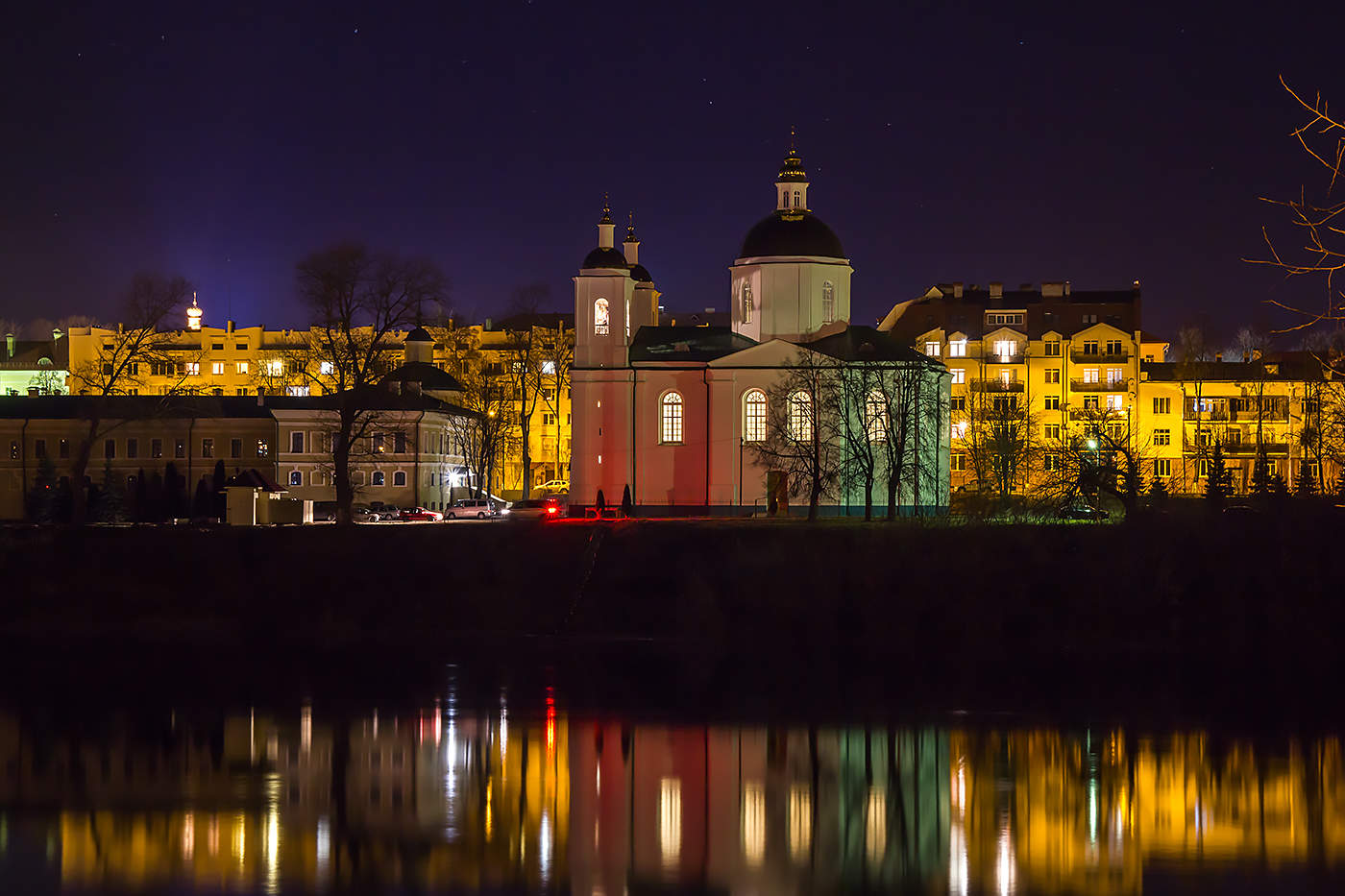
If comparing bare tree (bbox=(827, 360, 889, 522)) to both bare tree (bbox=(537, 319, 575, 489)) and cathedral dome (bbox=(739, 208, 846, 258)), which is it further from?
bare tree (bbox=(537, 319, 575, 489))

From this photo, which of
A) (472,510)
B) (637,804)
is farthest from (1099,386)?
(637,804)

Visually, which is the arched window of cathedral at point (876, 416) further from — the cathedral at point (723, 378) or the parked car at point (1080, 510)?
the parked car at point (1080, 510)

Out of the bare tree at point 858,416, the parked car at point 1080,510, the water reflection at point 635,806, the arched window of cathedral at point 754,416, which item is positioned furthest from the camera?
the arched window of cathedral at point 754,416

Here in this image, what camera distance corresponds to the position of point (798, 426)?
6306cm

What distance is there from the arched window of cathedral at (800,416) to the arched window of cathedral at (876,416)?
2.30 metres

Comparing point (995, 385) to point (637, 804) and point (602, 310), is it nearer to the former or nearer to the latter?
point (602, 310)

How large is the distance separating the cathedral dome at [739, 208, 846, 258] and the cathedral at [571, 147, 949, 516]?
0.04 meters

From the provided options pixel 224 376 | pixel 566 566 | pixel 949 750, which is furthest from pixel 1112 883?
pixel 224 376

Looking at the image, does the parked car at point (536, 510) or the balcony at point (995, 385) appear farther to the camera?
the balcony at point (995, 385)

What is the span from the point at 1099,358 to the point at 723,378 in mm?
30480

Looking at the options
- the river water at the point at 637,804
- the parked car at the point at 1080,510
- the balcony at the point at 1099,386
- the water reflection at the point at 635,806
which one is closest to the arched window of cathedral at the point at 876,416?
the parked car at the point at 1080,510

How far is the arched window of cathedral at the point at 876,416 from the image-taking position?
61250mm

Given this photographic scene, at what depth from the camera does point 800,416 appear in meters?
63.0

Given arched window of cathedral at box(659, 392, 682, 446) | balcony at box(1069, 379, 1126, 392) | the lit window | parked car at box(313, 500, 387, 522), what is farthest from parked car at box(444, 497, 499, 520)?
the lit window
